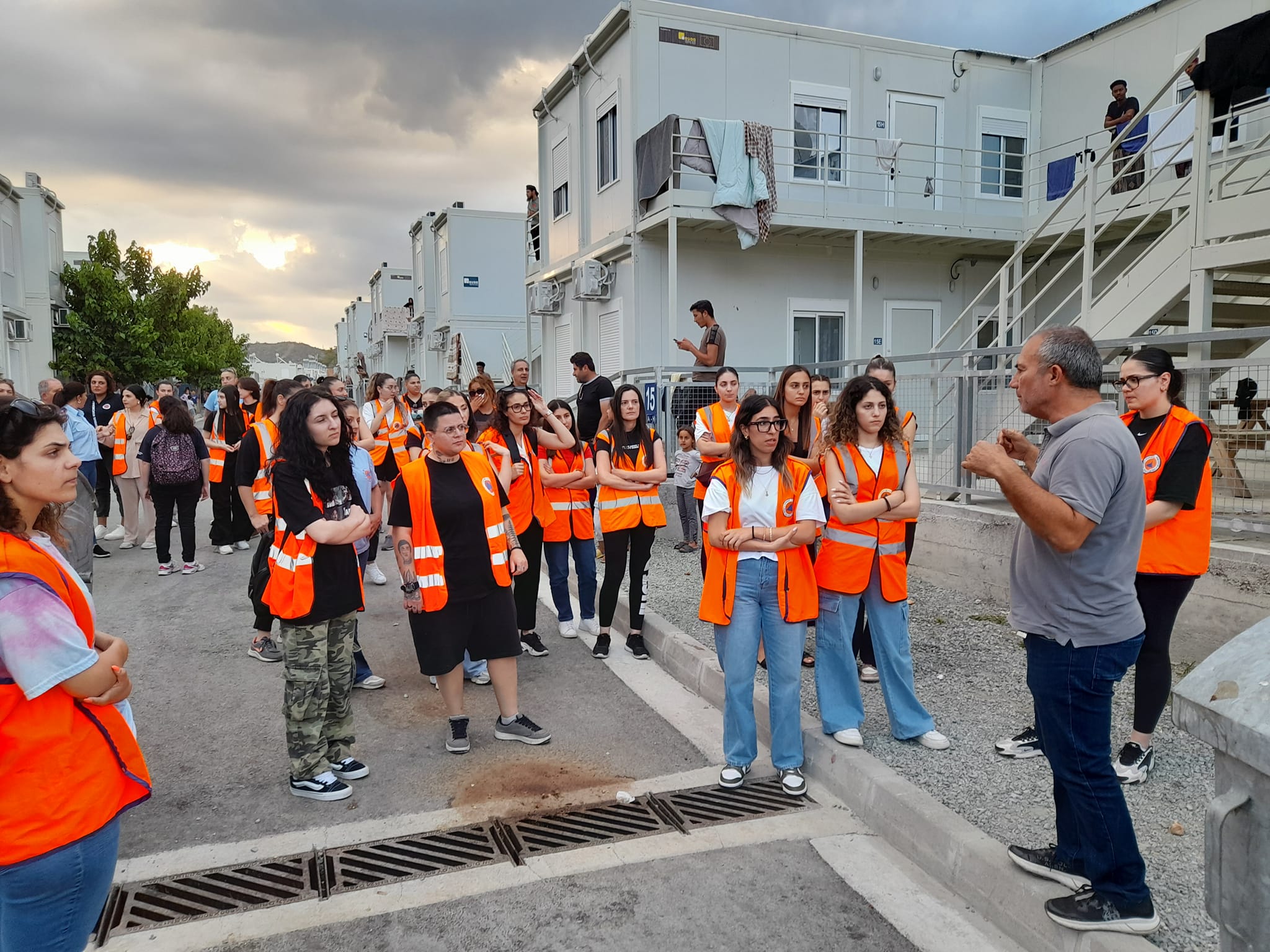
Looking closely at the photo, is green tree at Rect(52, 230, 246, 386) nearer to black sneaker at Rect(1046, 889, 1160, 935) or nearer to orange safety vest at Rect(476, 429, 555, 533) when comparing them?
orange safety vest at Rect(476, 429, 555, 533)

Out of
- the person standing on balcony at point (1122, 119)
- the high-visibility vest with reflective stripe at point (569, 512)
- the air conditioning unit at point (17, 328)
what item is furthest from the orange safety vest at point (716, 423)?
the air conditioning unit at point (17, 328)

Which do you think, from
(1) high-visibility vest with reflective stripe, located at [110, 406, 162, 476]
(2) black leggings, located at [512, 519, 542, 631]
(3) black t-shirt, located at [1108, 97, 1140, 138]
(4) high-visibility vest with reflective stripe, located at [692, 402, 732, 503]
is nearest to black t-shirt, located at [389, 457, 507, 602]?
(2) black leggings, located at [512, 519, 542, 631]

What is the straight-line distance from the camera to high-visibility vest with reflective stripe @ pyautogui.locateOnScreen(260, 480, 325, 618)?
4.05 meters

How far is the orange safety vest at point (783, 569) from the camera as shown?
4.14 meters

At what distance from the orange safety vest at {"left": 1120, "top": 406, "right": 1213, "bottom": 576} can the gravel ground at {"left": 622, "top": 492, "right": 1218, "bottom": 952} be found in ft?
3.31

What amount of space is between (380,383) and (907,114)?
11512 mm

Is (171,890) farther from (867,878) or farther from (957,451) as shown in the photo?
(957,451)

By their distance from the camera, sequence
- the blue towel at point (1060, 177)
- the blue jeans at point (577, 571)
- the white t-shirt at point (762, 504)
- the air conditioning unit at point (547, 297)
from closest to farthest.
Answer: the white t-shirt at point (762, 504)
the blue jeans at point (577, 571)
the blue towel at point (1060, 177)
the air conditioning unit at point (547, 297)

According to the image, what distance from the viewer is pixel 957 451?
759 centimetres

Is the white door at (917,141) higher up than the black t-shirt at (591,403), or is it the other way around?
the white door at (917,141)

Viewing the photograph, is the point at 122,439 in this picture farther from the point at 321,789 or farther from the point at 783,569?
the point at 783,569

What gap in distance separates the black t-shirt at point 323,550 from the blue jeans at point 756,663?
6.43 ft

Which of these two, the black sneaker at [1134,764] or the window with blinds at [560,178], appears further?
the window with blinds at [560,178]

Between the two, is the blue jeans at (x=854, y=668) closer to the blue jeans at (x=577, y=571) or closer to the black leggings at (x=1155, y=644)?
the black leggings at (x=1155, y=644)
